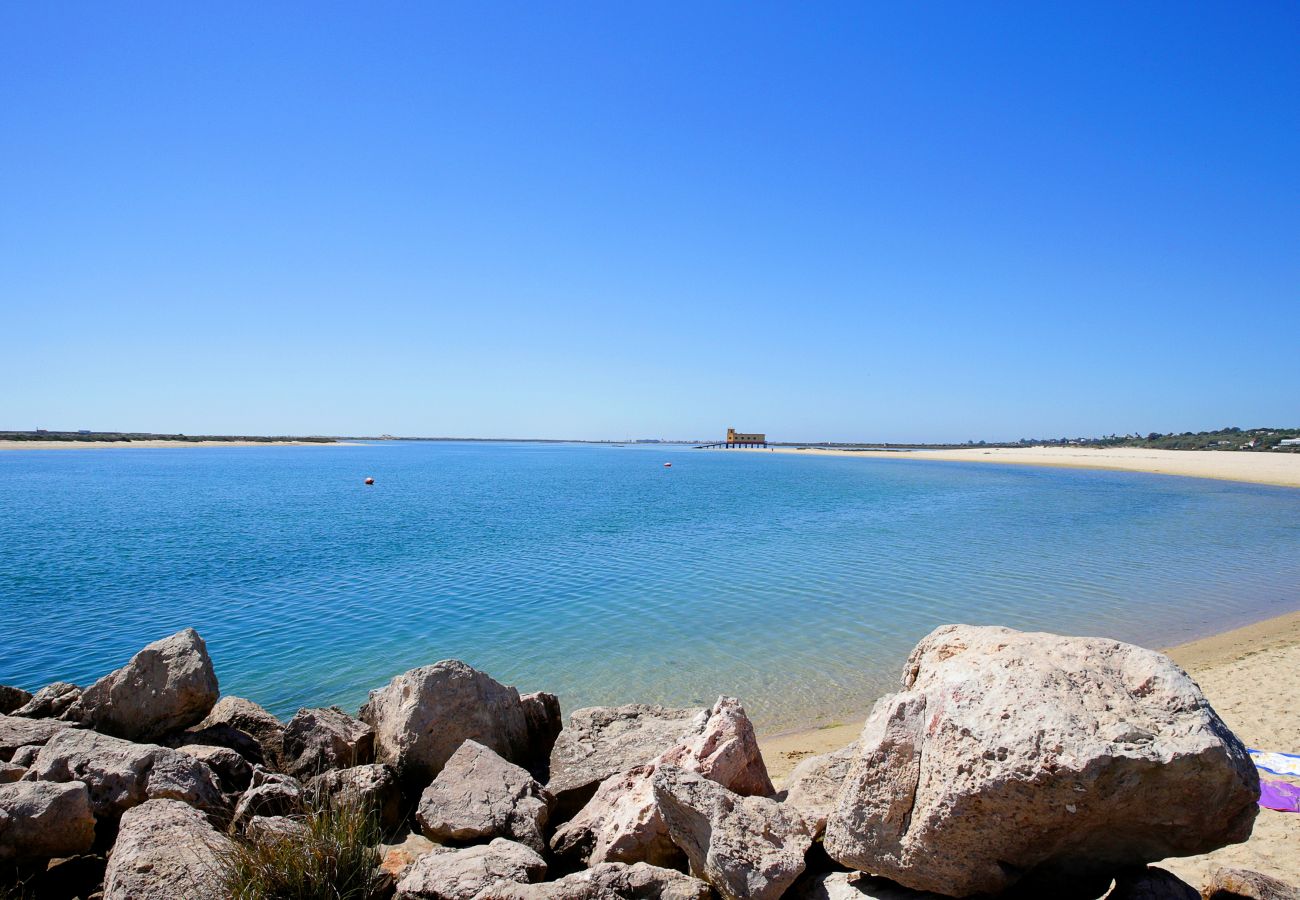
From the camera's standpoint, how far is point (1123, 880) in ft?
13.3

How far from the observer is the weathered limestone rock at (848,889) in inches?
164

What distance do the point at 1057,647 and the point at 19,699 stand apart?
11.6m

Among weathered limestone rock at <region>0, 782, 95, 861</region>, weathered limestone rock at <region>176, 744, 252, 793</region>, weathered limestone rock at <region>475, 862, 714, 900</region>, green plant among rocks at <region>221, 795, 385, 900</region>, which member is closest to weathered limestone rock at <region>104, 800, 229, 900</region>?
green plant among rocks at <region>221, 795, 385, 900</region>

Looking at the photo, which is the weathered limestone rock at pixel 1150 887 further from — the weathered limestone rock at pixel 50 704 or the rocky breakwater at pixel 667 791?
the weathered limestone rock at pixel 50 704

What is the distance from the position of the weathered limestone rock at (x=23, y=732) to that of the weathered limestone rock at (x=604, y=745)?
15.7 feet

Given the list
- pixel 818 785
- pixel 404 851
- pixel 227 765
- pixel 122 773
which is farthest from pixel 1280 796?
pixel 122 773

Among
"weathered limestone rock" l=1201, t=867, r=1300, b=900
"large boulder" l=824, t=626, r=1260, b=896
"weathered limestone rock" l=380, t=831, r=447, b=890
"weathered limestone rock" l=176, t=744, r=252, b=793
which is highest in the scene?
"large boulder" l=824, t=626, r=1260, b=896

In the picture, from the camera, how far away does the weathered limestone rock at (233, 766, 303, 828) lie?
5.68 metres

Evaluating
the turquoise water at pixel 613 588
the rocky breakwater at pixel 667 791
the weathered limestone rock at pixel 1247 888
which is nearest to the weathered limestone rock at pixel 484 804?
the rocky breakwater at pixel 667 791

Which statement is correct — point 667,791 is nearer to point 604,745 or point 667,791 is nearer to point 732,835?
point 732,835

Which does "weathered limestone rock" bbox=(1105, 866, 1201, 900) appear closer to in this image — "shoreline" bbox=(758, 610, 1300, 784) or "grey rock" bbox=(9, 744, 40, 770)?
"shoreline" bbox=(758, 610, 1300, 784)

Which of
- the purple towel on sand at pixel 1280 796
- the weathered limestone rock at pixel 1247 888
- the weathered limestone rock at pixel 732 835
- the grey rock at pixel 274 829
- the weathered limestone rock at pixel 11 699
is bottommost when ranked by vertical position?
the purple towel on sand at pixel 1280 796

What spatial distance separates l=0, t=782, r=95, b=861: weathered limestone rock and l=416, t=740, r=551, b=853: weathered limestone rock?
2.40m

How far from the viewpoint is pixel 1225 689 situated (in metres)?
10.5
